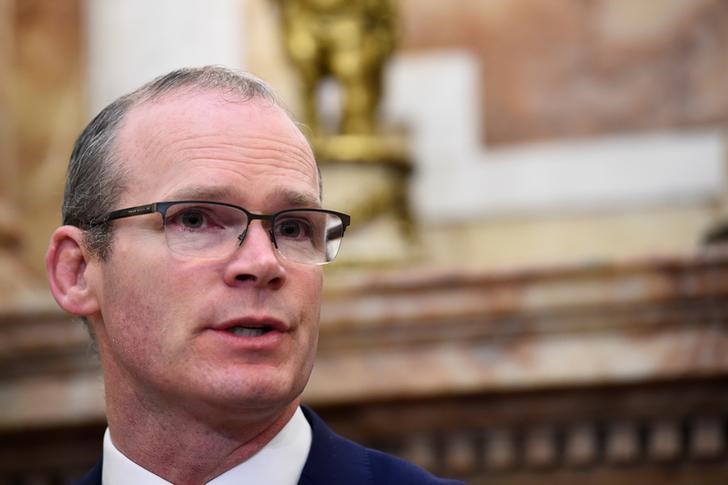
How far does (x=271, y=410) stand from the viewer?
6.30 feet

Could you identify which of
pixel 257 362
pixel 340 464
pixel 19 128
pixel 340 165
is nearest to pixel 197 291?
pixel 257 362

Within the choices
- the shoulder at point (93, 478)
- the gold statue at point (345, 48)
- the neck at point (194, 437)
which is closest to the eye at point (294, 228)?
the neck at point (194, 437)

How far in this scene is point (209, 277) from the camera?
6.22ft

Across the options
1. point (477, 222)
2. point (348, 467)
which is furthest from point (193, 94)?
point (477, 222)

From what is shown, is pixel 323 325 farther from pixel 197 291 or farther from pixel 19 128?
pixel 19 128

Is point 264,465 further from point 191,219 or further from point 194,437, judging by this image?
point 191,219

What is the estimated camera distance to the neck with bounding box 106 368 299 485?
1955 millimetres

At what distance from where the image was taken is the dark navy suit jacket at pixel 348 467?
207 centimetres

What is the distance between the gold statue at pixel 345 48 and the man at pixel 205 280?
12.6 feet

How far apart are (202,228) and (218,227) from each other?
0.08 feet

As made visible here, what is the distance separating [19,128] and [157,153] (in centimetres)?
507

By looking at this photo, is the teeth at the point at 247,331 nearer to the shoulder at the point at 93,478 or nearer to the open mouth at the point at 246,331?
the open mouth at the point at 246,331

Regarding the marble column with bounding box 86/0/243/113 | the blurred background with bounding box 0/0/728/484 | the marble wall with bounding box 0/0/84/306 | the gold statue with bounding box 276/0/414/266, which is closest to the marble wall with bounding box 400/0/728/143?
the blurred background with bounding box 0/0/728/484

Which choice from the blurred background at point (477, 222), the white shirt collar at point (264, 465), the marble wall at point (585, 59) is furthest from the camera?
the marble wall at point (585, 59)
